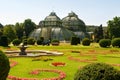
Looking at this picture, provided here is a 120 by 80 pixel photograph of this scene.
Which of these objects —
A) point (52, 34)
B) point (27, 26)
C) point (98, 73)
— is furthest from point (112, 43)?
point (27, 26)

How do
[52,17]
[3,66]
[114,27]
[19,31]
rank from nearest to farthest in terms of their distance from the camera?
1. [3,66]
2. [114,27]
3. [19,31]
4. [52,17]

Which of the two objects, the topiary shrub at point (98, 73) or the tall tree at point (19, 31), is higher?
the tall tree at point (19, 31)

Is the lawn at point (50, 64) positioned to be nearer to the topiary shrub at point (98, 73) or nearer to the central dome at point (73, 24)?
the topiary shrub at point (98, 73)

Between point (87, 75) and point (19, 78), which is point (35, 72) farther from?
point (87, 75)

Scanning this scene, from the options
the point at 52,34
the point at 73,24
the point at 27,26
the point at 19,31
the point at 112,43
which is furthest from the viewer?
the point at 73,24

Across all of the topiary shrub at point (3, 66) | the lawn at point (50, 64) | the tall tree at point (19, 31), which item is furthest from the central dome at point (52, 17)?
the topiary shrub at point (3, 66)

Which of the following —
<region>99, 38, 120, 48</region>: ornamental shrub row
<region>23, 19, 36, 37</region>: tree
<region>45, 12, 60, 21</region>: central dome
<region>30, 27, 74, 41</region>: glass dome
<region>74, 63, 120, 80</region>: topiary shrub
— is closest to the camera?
<region>74, 63, 120, 80</region>: topiary shrub

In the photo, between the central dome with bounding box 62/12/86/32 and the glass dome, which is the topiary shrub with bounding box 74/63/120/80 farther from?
the central dome with bounding box 62/12/86/32

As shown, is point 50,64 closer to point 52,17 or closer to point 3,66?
point 3,66

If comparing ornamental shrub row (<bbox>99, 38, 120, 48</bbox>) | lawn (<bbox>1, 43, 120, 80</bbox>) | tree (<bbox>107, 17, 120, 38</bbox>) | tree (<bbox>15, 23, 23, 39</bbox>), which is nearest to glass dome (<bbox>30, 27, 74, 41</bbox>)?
tree (<bbox>15, 23, 23, 39</bbox>)

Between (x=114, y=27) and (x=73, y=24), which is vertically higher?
(x=73, y=24)

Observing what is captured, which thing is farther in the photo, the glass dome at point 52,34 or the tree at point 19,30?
the tree at point 19,30

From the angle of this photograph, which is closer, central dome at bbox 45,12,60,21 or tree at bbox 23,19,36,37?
central dome at bbox 45,12,60,21

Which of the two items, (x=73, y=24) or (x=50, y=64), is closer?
(x=50, y=64)
